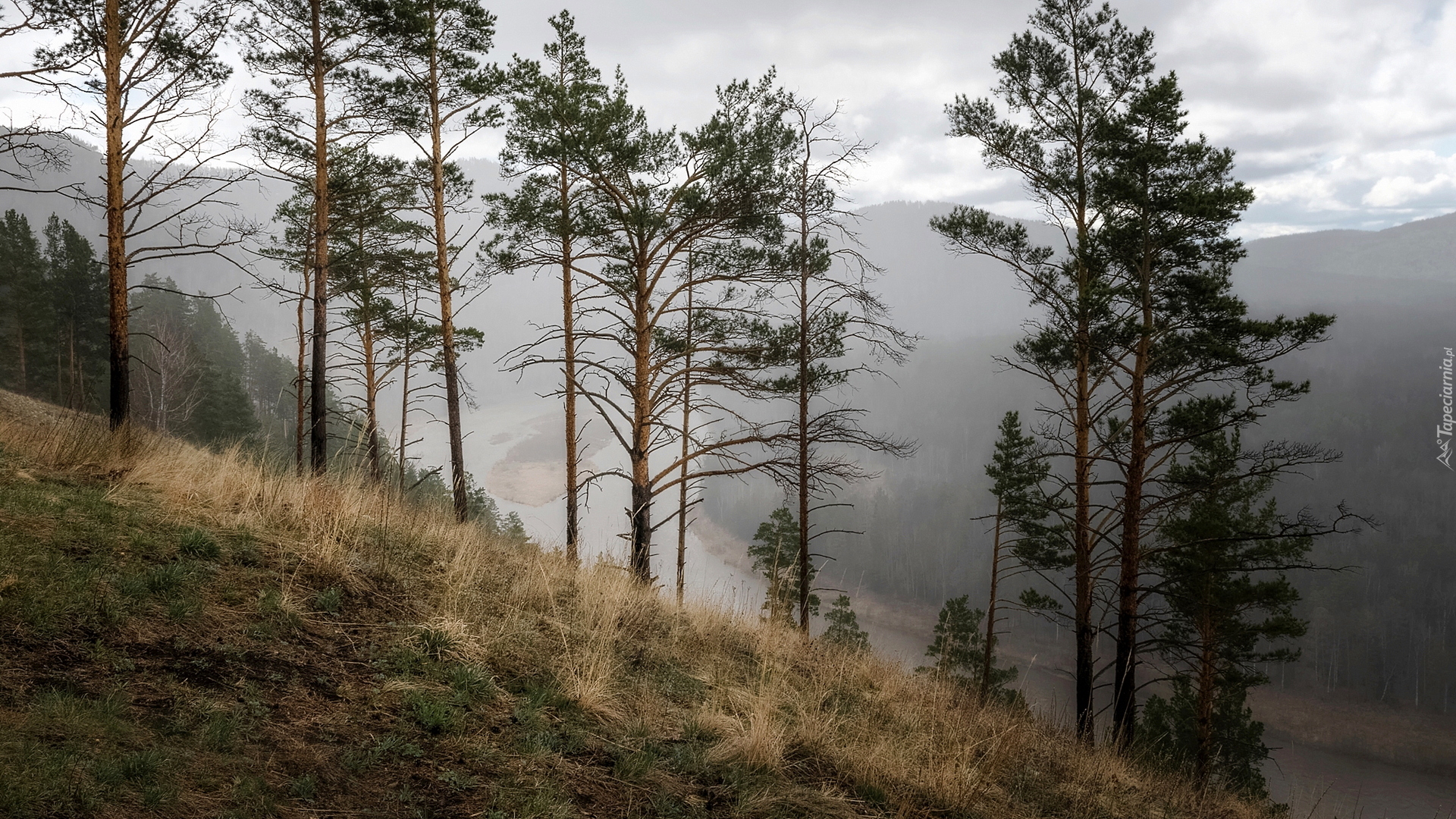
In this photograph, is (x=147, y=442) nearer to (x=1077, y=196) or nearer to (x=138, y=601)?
(x=138, y=601)

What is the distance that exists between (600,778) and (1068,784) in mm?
4043

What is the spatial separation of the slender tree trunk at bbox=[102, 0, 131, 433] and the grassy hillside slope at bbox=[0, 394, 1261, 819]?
3178 millimetres

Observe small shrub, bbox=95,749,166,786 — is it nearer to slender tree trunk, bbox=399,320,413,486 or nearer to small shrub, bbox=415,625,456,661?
small shrub, bbox=415,625,456,661

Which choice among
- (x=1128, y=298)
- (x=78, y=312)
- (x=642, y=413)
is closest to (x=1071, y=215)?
(x=1128, y=298)

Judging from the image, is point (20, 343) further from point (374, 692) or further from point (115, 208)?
point (374, 692)

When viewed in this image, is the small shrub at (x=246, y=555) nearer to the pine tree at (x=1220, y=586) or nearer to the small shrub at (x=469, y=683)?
the small shrub at (x=469, y=683)

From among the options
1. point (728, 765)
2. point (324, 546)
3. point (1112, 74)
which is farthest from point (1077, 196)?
point (324, 546)

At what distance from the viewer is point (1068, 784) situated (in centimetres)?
540

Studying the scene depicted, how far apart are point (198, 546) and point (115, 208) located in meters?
7.63

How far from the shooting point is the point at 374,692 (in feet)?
11.7

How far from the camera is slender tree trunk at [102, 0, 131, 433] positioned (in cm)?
899

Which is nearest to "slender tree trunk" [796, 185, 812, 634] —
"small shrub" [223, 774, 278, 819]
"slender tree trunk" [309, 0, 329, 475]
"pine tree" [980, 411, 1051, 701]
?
"pine tree" [980, 411, 1051, 701]

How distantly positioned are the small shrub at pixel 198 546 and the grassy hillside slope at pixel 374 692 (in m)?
0.02

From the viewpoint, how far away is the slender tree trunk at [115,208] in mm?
8992
